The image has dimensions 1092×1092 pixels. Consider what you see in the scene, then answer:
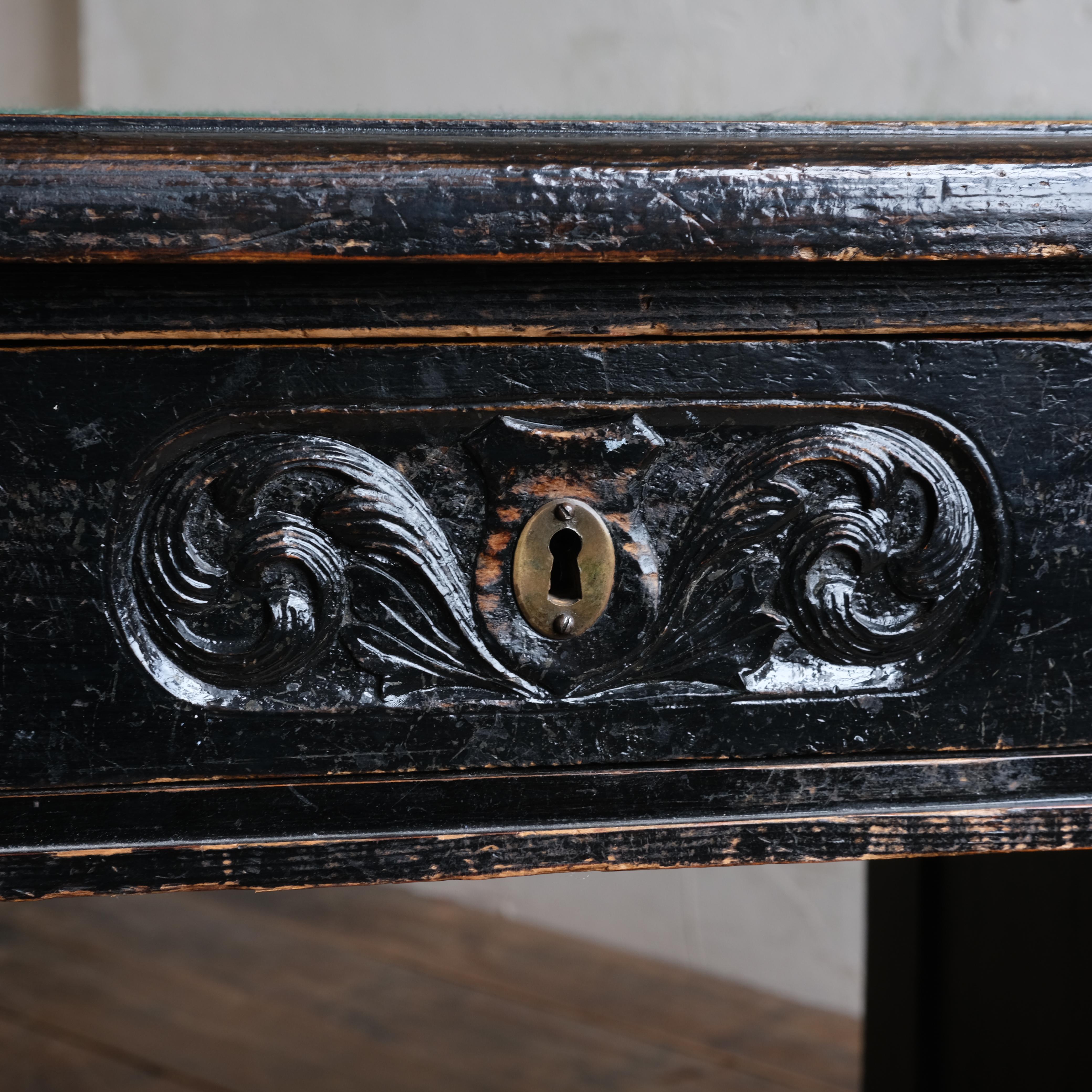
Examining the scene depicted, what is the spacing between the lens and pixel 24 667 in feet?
1.03

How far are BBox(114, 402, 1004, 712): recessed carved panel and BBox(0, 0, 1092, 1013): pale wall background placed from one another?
0.70 metres

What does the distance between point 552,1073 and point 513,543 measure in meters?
0.91

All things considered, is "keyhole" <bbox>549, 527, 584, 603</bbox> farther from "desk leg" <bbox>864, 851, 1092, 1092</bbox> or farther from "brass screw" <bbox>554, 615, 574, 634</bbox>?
"desk leg" <bbox>864, 851, 1092, 1092</bbox>

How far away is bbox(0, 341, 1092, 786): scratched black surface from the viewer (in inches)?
12.0

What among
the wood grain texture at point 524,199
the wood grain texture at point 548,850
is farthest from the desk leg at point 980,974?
the wood grain texture at point 524,199

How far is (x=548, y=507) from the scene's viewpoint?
32 centimetres

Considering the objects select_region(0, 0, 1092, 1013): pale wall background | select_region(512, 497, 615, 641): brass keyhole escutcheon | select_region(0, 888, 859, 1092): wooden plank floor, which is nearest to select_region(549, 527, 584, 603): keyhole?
select_region(512, 497, 615, 641): brass keyhole escutcheon

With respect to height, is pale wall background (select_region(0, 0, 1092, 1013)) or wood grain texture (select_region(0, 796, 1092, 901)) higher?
pale wall background (select_region(0, 0, 1092, 1013))

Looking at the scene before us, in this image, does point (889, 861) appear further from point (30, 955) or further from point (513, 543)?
point (30, 955)

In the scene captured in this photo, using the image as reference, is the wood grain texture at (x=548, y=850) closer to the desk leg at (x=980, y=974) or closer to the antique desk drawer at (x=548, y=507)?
the antique desk drawer at (x=548, y=507)

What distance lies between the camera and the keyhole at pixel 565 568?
329mm

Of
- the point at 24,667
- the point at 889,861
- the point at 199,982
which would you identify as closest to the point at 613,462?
the point at 24,667

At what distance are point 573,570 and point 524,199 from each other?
4.1 inches

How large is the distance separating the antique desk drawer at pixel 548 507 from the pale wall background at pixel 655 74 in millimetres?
691
